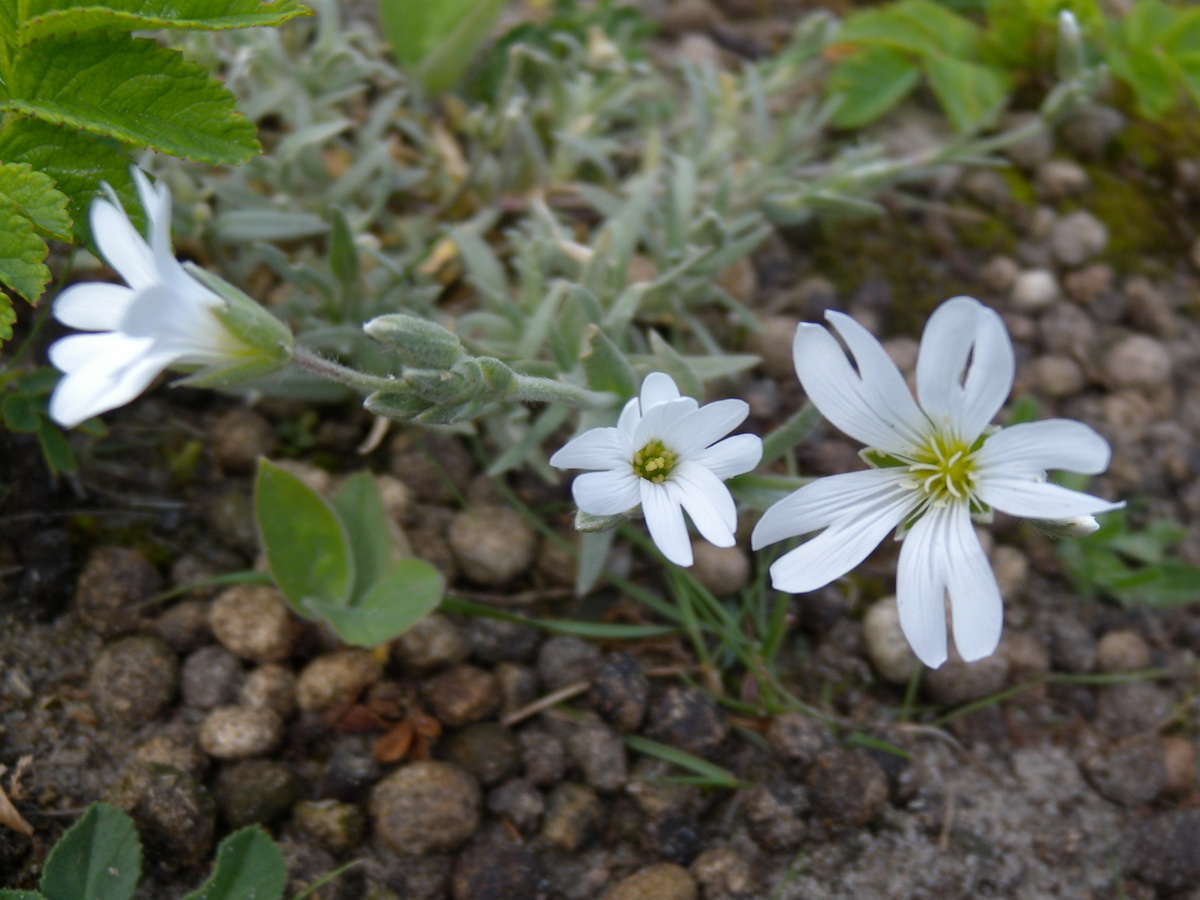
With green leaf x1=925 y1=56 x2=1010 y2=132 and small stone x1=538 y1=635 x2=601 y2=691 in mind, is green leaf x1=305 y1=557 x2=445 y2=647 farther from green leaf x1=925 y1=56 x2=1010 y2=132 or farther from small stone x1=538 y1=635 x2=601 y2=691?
green leaf x1=925 y1=56 x2=1010 y2=132

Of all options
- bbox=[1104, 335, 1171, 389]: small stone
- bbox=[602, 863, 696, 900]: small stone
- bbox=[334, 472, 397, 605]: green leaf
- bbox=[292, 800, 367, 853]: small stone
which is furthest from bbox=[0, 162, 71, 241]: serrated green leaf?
bbox=[1104, 335, 1171, 389]: small stone

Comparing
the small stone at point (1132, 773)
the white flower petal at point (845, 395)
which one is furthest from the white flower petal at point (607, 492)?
the small stone at point (1132, 773)

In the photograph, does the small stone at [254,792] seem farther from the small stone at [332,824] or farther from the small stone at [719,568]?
the small stone at [719,568]

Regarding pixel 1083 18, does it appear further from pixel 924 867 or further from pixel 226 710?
pixel 226 710

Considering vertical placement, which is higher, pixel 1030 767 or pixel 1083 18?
pixel 1083 18

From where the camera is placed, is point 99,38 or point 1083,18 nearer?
point 99,38

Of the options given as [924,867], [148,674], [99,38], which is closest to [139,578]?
[148,674]
